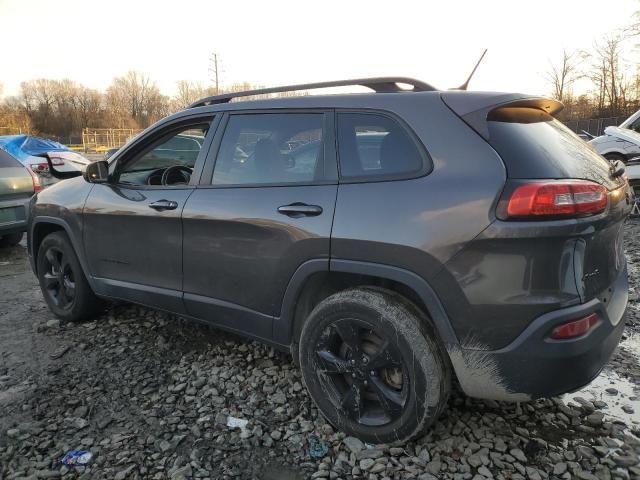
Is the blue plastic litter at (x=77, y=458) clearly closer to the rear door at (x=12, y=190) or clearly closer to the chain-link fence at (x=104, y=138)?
the rear door at (x=12, y=190)

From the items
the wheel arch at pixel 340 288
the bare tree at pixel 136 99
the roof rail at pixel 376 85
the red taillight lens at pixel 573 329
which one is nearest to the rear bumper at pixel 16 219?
the roof rail at pixel 376 85

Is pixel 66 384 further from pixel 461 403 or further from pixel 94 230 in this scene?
pixel 461 403

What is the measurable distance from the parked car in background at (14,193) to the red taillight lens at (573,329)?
6.16 meters

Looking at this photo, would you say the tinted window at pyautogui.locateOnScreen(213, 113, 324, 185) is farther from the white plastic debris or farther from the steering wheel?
the white plastic debris

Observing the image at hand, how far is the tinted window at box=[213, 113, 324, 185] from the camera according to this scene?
262cm

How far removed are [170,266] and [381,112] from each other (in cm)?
170

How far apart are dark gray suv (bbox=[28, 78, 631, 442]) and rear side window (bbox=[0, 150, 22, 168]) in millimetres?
4227

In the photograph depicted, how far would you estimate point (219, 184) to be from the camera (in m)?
2.92

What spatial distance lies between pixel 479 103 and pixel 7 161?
639cm

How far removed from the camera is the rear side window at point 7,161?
6289 mm

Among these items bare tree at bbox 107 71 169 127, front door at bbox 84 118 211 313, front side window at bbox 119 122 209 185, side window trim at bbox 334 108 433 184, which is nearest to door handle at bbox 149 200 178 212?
front door at bbox 84 118 211 313

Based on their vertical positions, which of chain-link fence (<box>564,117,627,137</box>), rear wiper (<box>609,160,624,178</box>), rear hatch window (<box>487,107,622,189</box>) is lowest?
rear wiper (<box>609,160,624,178</box>)

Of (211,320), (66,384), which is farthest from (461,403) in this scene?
(66,384)

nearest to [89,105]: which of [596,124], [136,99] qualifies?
[136,99]
